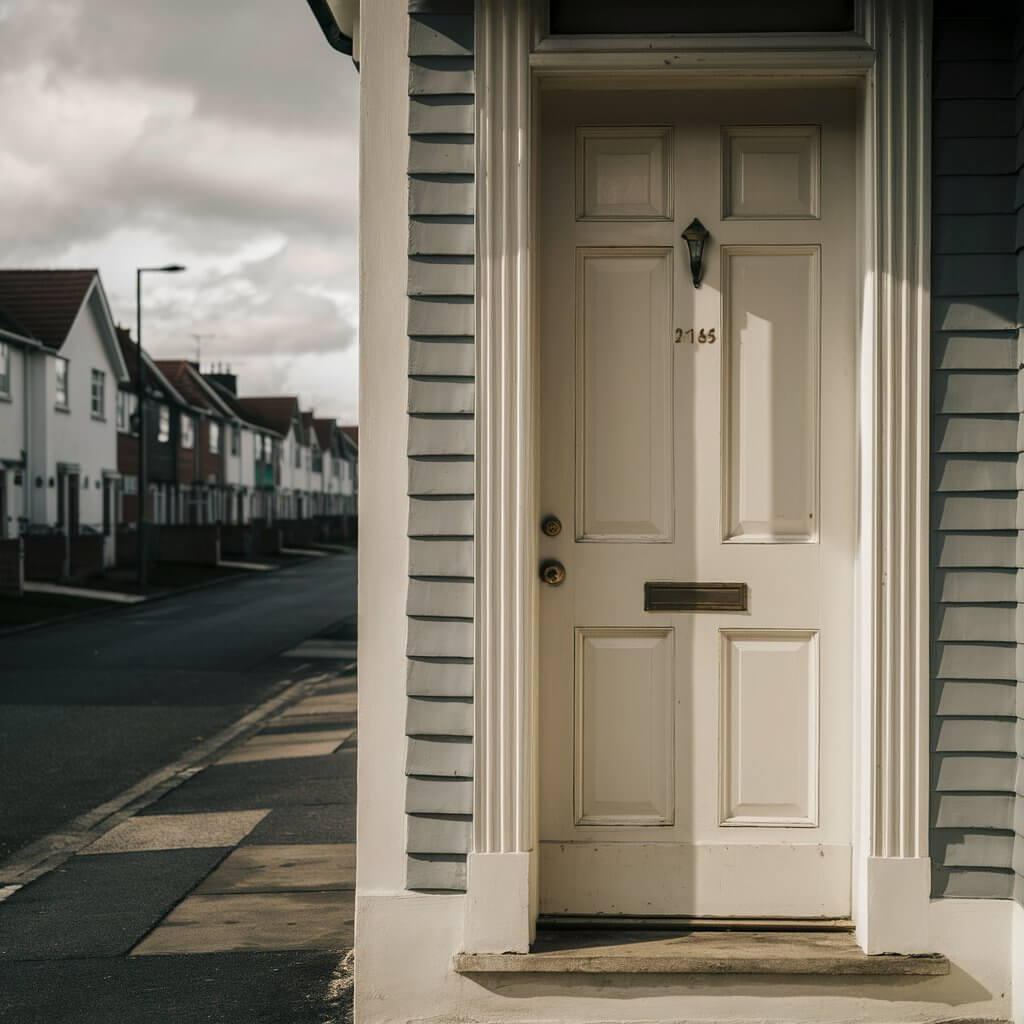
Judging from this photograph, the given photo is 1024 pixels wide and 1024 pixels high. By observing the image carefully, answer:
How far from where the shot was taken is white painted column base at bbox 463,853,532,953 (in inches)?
158

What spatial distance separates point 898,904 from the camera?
402 centimetres

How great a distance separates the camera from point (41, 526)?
111 feet

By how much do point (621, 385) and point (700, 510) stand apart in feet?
1.59

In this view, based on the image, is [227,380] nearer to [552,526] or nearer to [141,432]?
[141,432]

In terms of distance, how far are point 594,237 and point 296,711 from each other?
853 centimetres

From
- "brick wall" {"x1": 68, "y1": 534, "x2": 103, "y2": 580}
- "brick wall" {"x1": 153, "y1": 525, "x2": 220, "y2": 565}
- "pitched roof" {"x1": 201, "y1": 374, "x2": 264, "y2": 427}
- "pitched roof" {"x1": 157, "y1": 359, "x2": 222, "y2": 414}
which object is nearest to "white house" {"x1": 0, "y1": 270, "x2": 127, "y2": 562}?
"brick wall" {"x1": 153, "y1": 525, "x2": 220, "y2": 565}

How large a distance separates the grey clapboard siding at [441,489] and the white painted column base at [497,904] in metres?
0.07

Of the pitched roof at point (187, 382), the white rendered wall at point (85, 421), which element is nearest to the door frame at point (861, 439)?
the white rendered wall at point (85, 421)

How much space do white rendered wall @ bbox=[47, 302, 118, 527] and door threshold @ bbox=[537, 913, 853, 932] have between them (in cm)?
3310

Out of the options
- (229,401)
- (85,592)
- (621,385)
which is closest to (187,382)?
(229,401)

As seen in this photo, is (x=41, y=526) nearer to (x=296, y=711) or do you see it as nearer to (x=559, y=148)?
(x=296, y=711)

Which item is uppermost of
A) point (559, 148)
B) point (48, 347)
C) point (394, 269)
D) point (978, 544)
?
point (48, 347)

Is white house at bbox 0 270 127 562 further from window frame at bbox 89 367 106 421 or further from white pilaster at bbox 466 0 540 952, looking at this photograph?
white pilaster at bbox 466 0 540 952

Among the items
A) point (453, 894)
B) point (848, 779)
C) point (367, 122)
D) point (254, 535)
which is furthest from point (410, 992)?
point (254, 535)
